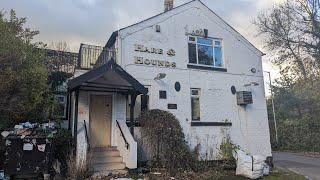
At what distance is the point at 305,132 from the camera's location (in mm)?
28578

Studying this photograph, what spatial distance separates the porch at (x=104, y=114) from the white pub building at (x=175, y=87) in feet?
0.12

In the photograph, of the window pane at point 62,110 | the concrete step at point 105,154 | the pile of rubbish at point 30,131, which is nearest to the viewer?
the pile of rubbish at point 30,131

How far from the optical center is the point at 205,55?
16.4 meters

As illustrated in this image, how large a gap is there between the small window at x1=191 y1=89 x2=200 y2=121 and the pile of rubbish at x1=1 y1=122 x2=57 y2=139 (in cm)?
677

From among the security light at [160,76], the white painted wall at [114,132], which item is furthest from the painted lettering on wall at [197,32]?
the white painted wall at [114,132]

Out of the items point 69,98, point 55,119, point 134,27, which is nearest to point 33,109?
point 55,119

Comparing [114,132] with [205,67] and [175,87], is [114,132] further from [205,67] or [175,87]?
[205,67]

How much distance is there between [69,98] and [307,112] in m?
26.6

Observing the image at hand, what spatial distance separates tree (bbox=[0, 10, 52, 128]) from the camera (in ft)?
36.3

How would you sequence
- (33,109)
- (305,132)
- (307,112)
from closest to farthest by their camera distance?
(33,109), (305,132), (307,112)

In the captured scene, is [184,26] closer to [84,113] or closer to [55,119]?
[84,113]

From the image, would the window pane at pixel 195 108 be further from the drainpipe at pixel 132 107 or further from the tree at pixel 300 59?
the tree at pixel 300 59

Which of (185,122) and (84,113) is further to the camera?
(185,122)

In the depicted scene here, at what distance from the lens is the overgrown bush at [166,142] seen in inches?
485
